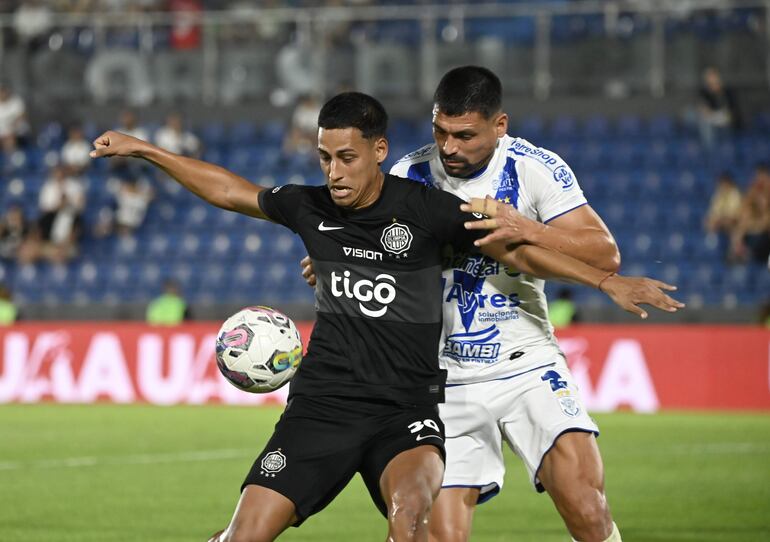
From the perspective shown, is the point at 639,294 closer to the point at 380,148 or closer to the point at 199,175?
the point at 380,148

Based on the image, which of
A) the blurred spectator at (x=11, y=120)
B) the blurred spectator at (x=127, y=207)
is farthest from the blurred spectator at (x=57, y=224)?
the blurred spectator at (x=11, y=120)

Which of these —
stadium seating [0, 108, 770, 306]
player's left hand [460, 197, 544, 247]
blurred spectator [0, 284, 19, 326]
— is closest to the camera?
player's left hand [460, 197, 544, 247]

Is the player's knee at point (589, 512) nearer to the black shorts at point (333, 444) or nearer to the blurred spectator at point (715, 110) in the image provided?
the black shorts at point (333, 444)

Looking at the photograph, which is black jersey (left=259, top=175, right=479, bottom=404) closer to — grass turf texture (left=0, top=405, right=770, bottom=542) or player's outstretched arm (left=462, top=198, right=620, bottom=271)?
player's outstretched arm (left=462, top=198, right=620, bottom=271)

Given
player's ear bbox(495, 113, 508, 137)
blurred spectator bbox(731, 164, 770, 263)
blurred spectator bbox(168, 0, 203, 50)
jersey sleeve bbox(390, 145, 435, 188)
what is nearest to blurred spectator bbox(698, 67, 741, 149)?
blurred spectator bbox(731, 164, 770, 263)

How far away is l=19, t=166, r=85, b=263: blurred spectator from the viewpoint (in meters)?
22.5

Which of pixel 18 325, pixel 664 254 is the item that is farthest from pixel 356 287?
pixel 664 254

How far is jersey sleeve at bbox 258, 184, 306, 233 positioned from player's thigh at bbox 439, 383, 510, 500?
111 cm

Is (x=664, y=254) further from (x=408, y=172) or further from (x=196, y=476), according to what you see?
(x=408, y=172)

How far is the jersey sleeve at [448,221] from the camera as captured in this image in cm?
573

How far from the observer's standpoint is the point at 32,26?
23.3m

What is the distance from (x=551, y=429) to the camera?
6.08 meters

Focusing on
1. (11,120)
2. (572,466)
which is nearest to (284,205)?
(572,466)

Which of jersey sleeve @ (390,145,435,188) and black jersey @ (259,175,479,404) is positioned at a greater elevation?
jersey sleeve @ (390,145,435,188)
